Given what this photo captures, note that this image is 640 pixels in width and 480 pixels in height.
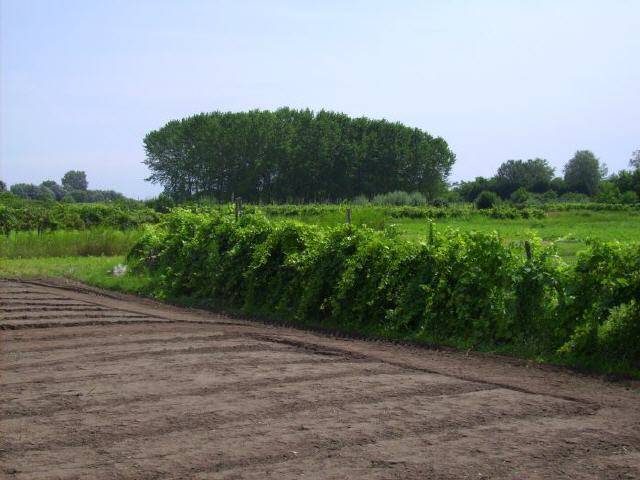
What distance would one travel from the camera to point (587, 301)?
1051 cm

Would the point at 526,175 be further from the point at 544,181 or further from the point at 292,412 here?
the point at 292,412

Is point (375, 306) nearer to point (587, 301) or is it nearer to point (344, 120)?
point (587, 301)

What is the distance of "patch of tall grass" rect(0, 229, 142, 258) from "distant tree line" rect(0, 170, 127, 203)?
16.5 metres

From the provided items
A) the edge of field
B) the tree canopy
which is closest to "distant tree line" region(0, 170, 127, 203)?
the edge of field

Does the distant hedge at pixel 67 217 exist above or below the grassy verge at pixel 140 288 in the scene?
above

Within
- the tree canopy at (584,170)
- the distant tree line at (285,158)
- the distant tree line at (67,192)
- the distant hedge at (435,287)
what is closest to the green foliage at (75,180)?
the distant tree line at (67,192)

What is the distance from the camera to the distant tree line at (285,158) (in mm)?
76125

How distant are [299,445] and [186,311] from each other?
31.3 feet

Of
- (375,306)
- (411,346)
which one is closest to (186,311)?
(375,306)

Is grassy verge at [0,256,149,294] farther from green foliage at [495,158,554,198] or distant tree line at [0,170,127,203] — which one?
green foliage at [495,158,554,198]

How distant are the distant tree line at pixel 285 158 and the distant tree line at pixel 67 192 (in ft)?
23.3

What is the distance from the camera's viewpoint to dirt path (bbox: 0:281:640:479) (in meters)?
5.98

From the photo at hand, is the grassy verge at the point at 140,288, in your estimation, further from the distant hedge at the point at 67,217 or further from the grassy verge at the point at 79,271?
the distant hedge at the point at 67,217

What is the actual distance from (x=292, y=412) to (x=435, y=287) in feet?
17.8
